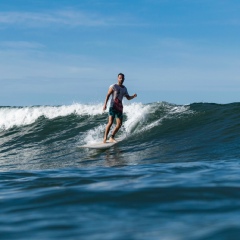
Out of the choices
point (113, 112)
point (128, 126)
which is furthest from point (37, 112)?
point (113, 112)

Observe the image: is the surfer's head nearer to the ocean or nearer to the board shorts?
the board shorts

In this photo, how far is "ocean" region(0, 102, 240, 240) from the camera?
351 cm

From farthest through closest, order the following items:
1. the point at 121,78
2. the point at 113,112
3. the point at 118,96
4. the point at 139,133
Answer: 1. the point at 139,133
2. the point at 113,112
3. the point at 118,96
4. the point at 121,78

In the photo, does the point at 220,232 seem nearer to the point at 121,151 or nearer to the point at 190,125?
the point at 121,151

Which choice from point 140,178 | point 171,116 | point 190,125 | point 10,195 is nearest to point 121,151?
point 190,125

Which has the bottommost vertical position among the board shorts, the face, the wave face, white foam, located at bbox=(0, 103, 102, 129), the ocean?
the ocean

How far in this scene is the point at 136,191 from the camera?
493 cm

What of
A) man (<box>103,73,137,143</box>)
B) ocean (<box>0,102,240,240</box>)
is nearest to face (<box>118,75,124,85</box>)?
man (<box>103,73,137,143</box>)

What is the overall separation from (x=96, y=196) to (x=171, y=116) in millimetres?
10439

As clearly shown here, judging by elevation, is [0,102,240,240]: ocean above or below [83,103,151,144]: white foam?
below

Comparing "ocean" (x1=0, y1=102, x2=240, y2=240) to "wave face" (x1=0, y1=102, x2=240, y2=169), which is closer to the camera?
"ocean" (x1=0, y1=102, x2=240, y2=240)

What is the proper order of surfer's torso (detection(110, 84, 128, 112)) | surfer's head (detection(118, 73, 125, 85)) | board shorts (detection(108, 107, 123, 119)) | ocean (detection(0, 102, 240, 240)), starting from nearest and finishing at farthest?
ocean (detection(0, 102, 240, 240)) < surfer's head (detection(118, 73, 125, 85)) < surfer's torso (detection(110, 84, 128, 112)) < board shorts (detection(108, 107, 123, 119))

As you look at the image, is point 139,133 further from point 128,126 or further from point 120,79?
point 120,79

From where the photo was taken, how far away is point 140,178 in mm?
5938
